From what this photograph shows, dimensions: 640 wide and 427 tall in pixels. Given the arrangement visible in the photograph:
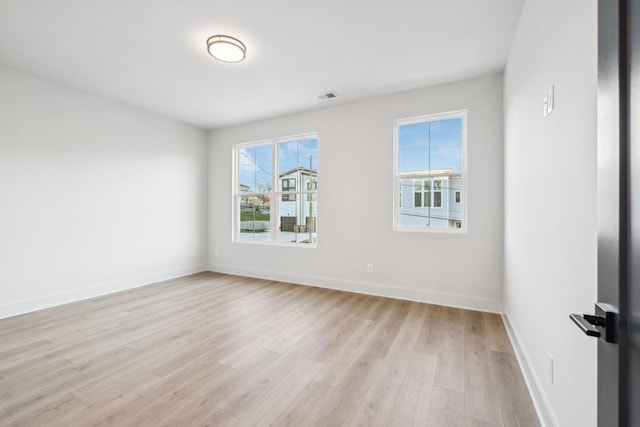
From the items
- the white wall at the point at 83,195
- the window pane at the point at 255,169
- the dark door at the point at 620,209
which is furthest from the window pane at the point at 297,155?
the dark door at the point at 620,209

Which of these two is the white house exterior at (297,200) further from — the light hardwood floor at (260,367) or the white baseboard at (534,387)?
the white baseboard at (534,387)

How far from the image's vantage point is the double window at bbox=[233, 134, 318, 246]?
441cm

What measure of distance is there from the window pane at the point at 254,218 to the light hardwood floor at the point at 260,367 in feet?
5.84

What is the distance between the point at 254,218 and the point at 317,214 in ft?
4.85

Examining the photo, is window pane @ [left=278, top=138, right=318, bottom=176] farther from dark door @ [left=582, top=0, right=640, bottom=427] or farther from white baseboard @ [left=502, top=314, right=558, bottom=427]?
dark door @ [left=582, top=0, right=640, bottom=427]

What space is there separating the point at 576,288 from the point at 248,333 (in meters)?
2.48

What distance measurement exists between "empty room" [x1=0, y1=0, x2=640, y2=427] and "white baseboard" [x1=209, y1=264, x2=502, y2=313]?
31mm

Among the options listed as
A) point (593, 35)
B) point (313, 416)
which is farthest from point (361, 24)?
point (313, 416)

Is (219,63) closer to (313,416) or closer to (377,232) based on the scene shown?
(377,232)

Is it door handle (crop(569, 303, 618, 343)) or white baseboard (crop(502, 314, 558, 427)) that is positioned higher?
door handle (crop(569, 303, 618, 343))

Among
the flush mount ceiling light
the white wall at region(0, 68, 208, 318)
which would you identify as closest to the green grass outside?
the white wall at region(0, 68, 208, 318)

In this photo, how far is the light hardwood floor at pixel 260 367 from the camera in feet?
5.20

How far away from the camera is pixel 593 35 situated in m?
0.99

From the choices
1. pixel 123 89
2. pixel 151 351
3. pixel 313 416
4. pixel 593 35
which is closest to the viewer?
pixel 593 35
